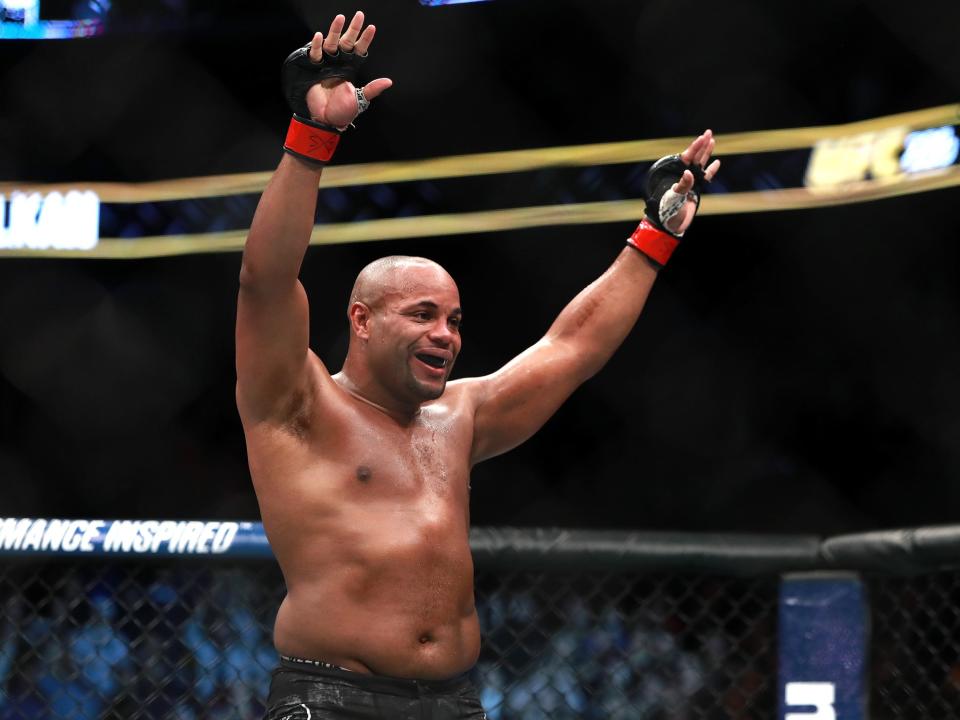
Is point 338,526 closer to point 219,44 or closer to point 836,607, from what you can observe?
point 836,607

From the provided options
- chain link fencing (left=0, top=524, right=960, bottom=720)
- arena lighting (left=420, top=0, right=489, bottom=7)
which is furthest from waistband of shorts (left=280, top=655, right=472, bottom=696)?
arena lighting (left=420, top=0, right=489, bottom=7)

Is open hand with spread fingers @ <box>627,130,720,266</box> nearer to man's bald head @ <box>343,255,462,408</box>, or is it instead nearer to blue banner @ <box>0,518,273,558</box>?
man's bald head @ <box>343,255,462,408</box>

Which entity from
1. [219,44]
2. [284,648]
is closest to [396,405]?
[284,648]

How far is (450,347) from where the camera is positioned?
2.16 meters

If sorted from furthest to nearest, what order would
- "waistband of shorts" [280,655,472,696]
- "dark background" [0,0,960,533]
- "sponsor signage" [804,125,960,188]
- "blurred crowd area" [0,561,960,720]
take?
"dark background" [0,0,960,533], "blurred crowd area" [0,561,960,720], "sponsor signage" [804,125,960,188], "waistband of shorts" [280,655,472,696]

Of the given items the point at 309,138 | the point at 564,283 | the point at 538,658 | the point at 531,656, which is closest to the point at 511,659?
the point at 531,656

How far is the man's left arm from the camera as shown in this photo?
234cm

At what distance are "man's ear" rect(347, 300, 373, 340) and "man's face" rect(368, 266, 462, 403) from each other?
0.01 metres

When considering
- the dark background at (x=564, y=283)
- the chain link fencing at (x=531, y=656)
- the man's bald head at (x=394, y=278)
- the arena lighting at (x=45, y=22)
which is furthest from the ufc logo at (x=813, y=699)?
the arena lighting at (x=45, y=22)

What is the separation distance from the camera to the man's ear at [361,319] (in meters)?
Result: 2.19

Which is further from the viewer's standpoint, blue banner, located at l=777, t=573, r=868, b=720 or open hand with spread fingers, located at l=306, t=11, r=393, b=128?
blue banner, located at l=777, t=573, r=868, b=720

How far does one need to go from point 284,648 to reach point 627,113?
6.08ft

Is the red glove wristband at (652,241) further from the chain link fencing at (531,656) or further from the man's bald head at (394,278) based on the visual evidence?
the chain link fencing at (531,656)

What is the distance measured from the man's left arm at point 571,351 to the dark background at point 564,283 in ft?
2.98
